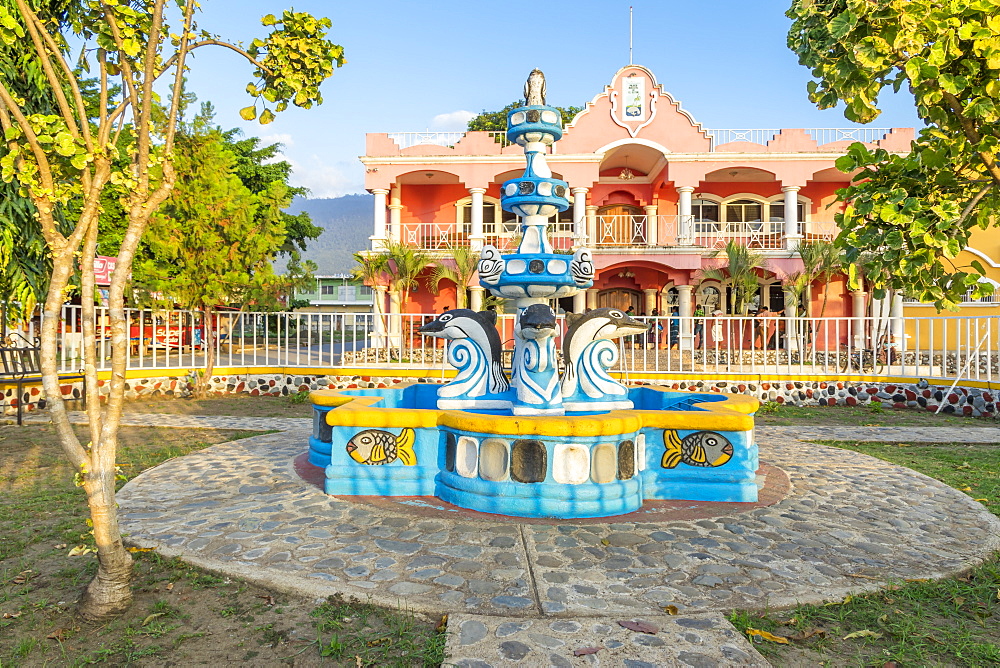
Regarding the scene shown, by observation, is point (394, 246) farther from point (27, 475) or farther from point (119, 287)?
point (119, 287)

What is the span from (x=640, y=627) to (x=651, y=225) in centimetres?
1790

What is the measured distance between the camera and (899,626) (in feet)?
8.78

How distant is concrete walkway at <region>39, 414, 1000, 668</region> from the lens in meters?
2.59

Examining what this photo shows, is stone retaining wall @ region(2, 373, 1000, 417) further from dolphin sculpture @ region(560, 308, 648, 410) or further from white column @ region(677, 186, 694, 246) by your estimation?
white column @ region(677, 186, 694, 246)

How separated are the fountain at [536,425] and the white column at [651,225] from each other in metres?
13.8

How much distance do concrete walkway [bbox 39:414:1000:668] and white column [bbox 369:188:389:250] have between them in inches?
524

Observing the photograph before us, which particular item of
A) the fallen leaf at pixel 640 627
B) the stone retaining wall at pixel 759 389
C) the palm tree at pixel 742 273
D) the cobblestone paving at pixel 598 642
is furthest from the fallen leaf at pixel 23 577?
the palm tree at pixel 742 273

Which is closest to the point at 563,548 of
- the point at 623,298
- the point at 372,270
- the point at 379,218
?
the point at 372,270

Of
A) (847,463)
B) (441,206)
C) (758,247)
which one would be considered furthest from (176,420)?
(758,247)

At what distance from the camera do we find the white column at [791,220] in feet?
57.1

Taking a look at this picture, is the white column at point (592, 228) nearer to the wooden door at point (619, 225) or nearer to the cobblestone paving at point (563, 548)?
the wooden door at point (619, 225)

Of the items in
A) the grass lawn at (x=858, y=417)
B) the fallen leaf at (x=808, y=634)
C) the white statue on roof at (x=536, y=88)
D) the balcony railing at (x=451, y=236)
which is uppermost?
the balcony railing at (x=451, y=236)

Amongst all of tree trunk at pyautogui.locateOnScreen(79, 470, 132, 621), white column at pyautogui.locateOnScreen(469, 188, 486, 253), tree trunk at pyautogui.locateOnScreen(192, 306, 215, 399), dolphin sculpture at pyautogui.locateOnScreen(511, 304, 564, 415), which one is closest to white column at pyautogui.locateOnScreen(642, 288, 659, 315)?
white column at pyautogui.locateOnScreen(469, 188, 486, 253)

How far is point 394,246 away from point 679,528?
13.4 meters
